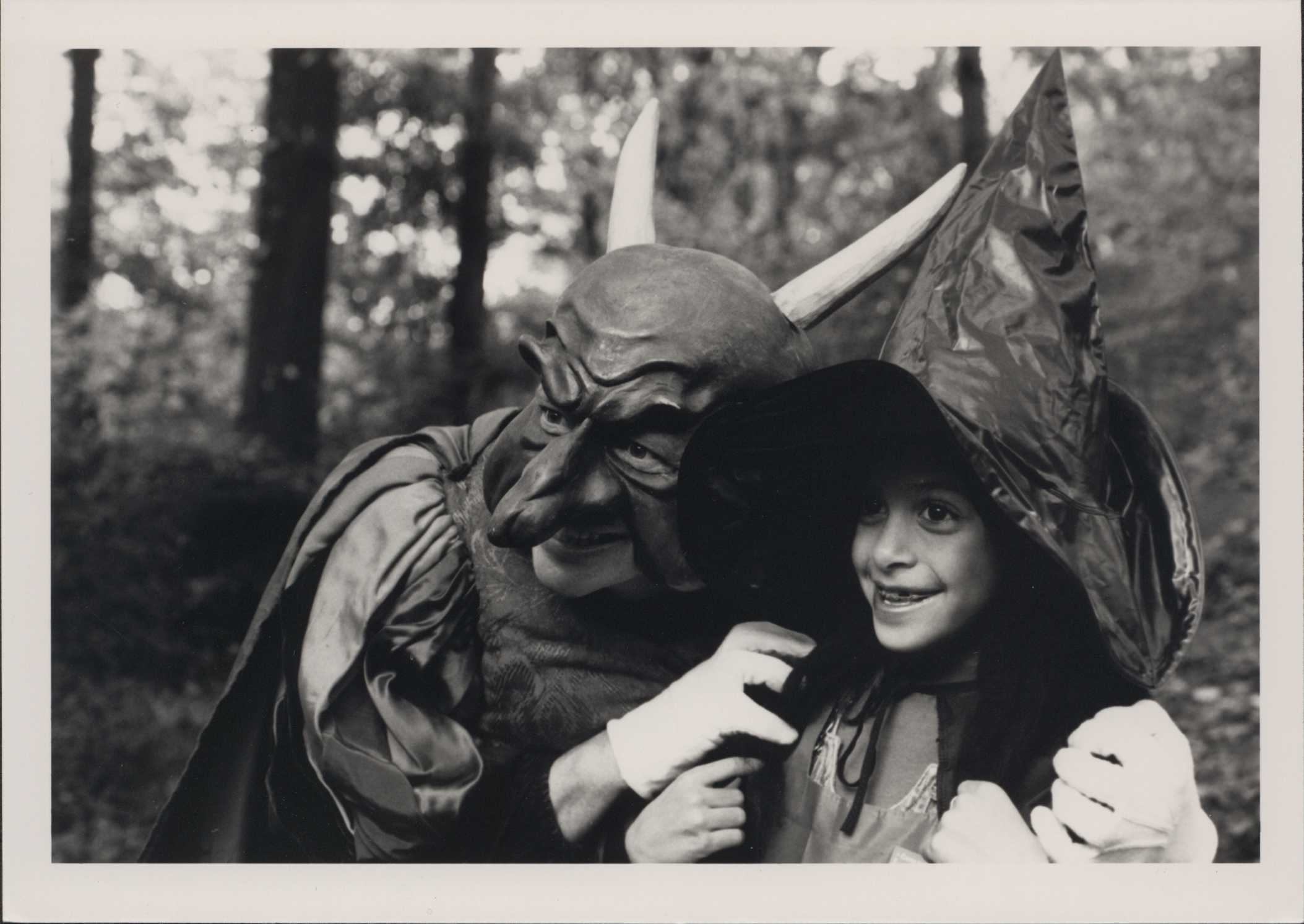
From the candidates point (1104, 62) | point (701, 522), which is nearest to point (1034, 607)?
point (701, 522)

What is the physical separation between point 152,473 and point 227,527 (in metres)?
0.44

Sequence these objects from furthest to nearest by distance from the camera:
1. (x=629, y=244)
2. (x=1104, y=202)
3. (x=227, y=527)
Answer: (x=1104, y=202) < (x=227, y=527) < (x=629, y=244)

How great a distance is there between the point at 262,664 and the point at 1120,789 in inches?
73.6

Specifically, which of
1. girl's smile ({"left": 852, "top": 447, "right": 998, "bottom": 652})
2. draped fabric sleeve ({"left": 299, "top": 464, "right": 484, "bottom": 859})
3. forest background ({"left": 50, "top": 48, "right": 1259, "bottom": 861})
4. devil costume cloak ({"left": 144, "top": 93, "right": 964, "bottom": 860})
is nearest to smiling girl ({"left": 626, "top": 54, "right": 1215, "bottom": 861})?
girl's smile ({"left": 852, "top": 447, "right": 998, "bottom": 652})

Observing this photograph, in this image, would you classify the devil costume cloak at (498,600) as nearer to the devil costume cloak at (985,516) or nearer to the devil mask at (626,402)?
the devil mask at (626,402)

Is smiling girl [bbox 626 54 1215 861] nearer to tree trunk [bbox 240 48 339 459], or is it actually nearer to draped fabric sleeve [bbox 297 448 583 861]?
draped fabric sleeve [bbox 297 448 583 861]

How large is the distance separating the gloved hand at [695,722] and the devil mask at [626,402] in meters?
0.22

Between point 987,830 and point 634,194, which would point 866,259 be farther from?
point 987,830

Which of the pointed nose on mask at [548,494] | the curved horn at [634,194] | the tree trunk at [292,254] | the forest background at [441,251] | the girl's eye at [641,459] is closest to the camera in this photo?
the pointed nose on mask at [548,494]

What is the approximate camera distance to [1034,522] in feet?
8.76

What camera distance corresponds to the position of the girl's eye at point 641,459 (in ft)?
9.32

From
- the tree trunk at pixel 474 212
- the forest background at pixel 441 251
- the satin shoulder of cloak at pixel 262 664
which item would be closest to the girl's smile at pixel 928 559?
the satin shoulder of cloak at pixel 262 664

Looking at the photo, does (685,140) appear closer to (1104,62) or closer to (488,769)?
(1104,62)

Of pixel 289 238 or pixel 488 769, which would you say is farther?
pixel 289 238
